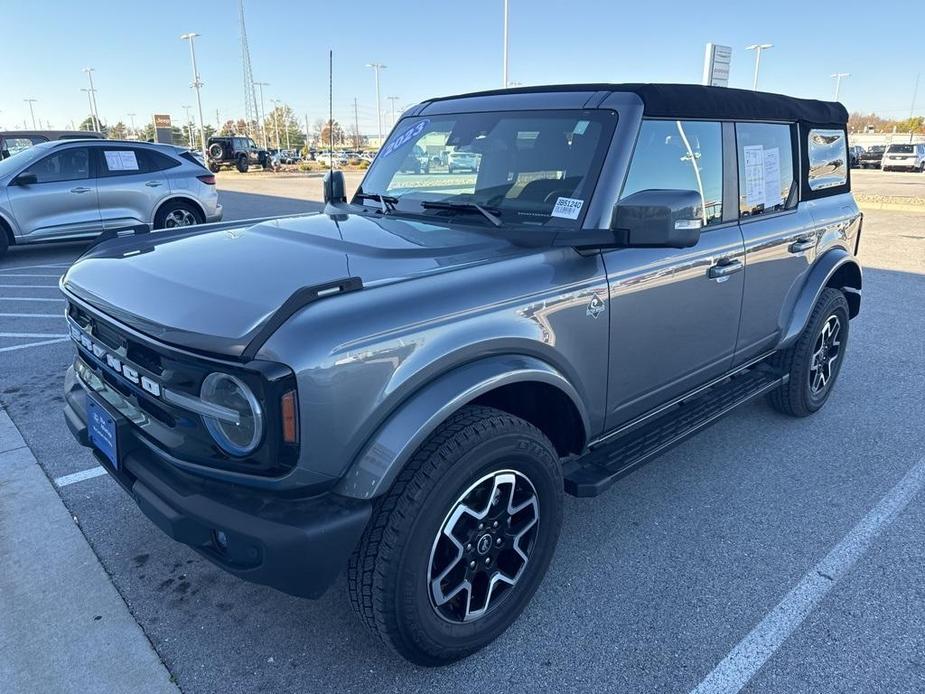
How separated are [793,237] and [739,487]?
4.80ft

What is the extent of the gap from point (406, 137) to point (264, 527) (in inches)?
96.6

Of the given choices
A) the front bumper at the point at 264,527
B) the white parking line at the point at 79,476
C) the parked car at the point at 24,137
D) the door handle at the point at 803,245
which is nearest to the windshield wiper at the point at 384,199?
the front bumper at the point at 264,527

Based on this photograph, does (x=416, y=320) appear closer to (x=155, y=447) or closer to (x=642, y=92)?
(x=155, y=447)

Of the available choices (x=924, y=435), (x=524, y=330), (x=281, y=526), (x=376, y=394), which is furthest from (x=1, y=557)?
(x=924, y=435)

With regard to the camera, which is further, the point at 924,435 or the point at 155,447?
the point at 924,435

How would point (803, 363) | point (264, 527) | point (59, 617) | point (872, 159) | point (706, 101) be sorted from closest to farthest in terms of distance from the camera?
point (264, 527)
point (59, 617)
point (706, 101)
point (803, 363)
point (872, 159)

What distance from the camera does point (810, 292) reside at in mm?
4074

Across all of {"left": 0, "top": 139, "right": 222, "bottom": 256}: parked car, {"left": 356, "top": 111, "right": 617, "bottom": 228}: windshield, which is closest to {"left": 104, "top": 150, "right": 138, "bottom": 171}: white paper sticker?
{"left": 0, "top": 139, "right": 222, "bottom": 256}: parked car

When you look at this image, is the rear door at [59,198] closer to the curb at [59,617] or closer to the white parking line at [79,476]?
the white parking line at [79,476]

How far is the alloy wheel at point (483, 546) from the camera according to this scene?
7.39ft

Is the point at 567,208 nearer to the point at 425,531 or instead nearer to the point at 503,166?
the point at 503,166

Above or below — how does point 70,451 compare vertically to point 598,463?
below

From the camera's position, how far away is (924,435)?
4.19 m

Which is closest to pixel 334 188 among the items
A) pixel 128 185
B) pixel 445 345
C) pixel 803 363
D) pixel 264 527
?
pixel 445 345
